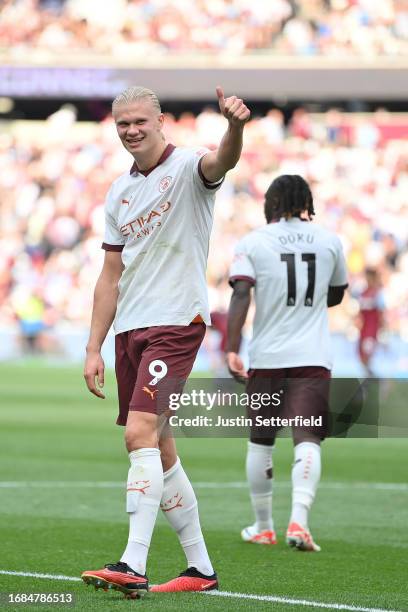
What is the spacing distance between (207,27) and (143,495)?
2806 cm

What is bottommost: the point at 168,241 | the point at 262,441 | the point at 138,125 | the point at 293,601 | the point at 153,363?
the point at 293,601

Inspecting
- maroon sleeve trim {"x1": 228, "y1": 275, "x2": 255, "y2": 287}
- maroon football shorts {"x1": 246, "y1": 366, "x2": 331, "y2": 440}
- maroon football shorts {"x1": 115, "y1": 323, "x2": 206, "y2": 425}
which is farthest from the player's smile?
maroon football shorts {"x1": 246, "y1": 366, "x2": 331, "y2": 440}

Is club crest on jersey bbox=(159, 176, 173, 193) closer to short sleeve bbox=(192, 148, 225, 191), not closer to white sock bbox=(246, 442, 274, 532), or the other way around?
short sleeve bbox=(192, 148, 225, 191)

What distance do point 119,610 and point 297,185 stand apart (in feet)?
11.0

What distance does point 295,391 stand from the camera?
24.8ft

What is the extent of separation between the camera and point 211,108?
3441cm

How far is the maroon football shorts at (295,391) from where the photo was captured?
7570 millimetres

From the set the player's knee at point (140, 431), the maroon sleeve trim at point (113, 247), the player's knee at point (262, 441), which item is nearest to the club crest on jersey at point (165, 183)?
the maroon sleeve trim at point (113, 247)

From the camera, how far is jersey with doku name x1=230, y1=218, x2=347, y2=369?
25.2 feet

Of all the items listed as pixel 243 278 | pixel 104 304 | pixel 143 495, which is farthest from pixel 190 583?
pixel 243 278

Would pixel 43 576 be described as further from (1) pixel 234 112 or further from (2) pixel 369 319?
(2) pixel 369 319

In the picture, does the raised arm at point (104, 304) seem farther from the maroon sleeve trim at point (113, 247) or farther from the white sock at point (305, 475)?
the white sock at point (305, 475)

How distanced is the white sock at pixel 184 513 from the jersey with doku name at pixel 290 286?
201 cm

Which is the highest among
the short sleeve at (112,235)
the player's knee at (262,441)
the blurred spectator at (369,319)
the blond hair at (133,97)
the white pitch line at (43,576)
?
the blurred spectator at (369,319)
